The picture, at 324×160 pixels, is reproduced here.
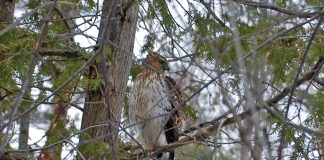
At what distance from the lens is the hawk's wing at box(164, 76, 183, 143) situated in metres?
5.81

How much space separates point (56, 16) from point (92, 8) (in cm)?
102

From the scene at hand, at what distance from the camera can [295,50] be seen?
585 centimetres


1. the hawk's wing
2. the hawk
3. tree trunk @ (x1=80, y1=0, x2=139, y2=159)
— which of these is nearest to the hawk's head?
the hawk

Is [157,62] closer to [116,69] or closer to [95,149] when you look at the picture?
[116,69]

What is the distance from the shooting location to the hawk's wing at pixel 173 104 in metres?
5.81

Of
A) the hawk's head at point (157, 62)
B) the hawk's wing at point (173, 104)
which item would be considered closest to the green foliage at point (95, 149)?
the hawk's wing at point (173, 104)

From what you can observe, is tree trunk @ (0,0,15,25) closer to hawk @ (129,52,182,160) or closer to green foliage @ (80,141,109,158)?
hawk @ (129,52,182,160)

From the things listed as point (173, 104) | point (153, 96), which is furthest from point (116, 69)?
point (153, 96)

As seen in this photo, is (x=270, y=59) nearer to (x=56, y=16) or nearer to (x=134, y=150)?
(x=134, y=150)

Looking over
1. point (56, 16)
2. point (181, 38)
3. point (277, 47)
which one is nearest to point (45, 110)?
point (56, 16)

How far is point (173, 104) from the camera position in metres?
6.08

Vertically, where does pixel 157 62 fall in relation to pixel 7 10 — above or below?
below

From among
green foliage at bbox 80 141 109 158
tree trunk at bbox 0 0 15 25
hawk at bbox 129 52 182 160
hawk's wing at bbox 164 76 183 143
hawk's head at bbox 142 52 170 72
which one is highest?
tree trunk at bbox 0 0 15 25

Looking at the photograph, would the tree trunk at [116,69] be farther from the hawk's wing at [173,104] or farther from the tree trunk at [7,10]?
the tree trunk at [7,10]
